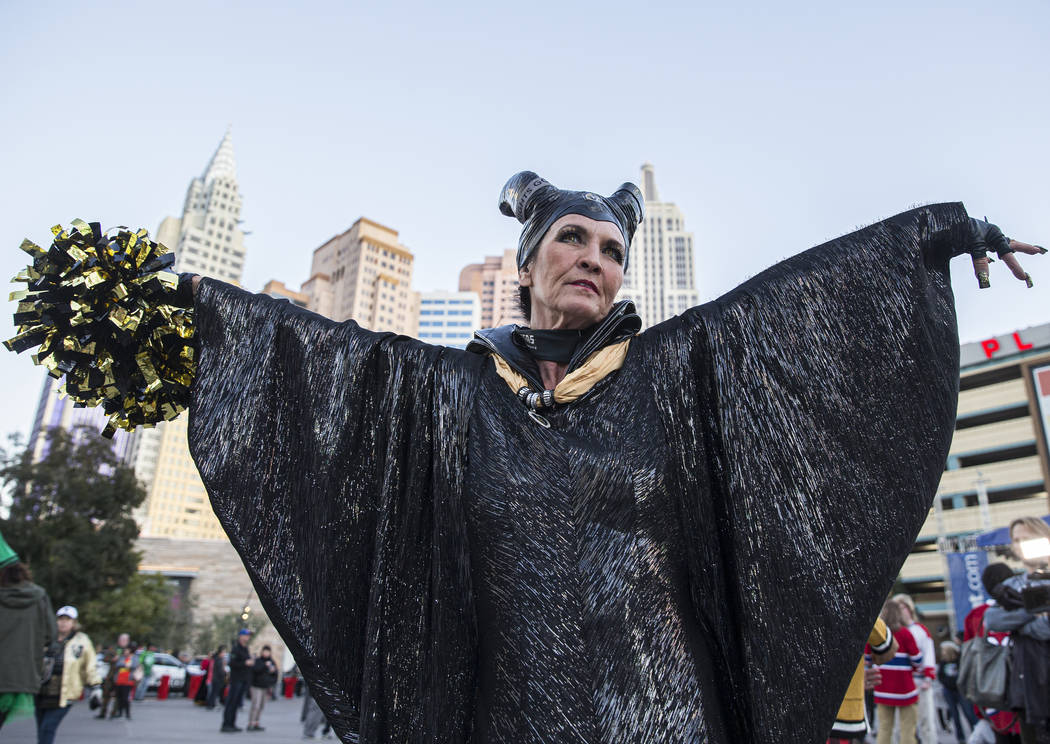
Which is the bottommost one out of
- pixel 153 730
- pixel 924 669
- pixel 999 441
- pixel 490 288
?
pixel 153 730

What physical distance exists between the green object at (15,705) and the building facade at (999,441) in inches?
1696

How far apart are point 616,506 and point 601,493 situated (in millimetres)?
37

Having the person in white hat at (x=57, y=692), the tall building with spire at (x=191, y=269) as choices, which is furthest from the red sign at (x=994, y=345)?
the tall building with spire at (x=191, y=269)

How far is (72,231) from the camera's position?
1.73 meters

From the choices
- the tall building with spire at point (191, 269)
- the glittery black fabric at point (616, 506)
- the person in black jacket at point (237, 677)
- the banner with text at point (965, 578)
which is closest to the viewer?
the glittery black fabric at point (616, 506)

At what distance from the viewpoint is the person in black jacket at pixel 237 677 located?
10414 millimetres

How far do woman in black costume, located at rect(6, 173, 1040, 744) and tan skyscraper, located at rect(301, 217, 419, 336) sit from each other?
102243 mm

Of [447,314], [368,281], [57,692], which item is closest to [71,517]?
[57,692]

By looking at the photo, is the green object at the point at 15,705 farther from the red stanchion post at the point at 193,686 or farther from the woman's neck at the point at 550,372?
the red stanchion post at the point at 193,686

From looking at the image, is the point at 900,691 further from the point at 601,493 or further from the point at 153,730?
the point at 153,730

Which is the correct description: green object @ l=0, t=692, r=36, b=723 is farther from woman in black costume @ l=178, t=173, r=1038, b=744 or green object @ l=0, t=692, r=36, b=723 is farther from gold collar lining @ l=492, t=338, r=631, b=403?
gold collar lining @ l=492, t=338, r=631, b=403

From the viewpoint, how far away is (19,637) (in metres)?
4.46

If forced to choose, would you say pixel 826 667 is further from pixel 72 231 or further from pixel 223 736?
pixel 223 736

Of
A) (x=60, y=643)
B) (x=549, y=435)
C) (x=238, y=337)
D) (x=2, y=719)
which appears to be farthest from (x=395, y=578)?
(x=60, y=643)
